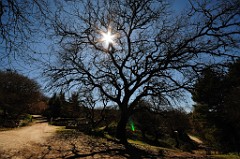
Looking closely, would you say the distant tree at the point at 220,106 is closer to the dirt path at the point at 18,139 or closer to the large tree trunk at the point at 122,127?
the large tree trunk at the point at 122,127

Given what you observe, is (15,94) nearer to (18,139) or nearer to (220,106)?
(18,139)

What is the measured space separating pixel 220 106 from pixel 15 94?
102 ft

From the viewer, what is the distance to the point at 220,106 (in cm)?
2055

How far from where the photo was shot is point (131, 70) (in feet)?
Answer: 48.1

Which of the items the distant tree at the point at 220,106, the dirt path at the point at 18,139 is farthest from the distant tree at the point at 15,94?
the distant tree at the point at 220,106

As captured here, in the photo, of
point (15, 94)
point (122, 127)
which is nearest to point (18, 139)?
point (122, 127)

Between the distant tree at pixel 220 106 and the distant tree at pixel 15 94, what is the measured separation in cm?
2500

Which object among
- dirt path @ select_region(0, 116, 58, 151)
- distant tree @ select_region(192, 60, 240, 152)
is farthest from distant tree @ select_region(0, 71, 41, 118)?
distant tree @ select_region(192, 60, 240, 152)

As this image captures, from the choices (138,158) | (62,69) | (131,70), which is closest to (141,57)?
(131,70)

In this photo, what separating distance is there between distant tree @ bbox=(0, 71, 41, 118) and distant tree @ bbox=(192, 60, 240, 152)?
25004 mm

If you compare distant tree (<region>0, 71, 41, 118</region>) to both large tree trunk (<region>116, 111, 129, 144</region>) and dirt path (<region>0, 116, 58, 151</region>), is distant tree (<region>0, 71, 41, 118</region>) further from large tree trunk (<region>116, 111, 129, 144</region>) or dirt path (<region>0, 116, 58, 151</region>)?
large tree trunk (<region>116, 111, 129, 144</region>)

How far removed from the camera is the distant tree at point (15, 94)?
27.6m

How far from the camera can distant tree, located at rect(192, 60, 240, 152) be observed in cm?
1171

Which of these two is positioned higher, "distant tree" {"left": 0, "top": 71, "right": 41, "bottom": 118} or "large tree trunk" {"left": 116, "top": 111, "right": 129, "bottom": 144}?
"distant tree" {"left": 0, "top": 71, "right": 41, "bottom": 118}
